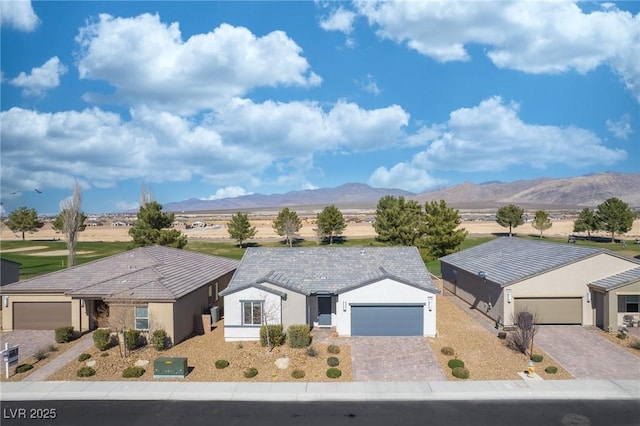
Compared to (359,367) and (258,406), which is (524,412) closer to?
(359,367)

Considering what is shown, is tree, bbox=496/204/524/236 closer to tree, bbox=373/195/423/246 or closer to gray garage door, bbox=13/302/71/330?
tree, bbox=373/195/423/246

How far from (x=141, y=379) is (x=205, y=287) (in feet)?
36.2

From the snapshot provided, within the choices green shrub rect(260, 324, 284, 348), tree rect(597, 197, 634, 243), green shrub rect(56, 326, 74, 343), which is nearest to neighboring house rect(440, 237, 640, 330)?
green shrub rect(260, 324, 284, 348)

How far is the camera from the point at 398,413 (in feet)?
59.3

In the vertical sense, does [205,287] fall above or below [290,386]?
above

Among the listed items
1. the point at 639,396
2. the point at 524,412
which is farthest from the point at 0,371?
the point at 639,396

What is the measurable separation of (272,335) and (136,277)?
414 inches

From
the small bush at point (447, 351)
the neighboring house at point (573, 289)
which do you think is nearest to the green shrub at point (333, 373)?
the small bush at point (447, 351)

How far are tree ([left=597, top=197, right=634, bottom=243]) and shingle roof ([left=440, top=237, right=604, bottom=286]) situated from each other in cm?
5521

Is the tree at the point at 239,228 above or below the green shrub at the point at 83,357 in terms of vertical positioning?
above

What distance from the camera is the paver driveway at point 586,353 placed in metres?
22.1

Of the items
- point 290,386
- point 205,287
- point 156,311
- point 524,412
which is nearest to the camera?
point 524,412

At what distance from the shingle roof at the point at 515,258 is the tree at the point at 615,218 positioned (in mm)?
55208

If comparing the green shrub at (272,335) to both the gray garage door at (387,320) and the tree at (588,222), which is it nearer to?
the gray garage door at (387,320)
